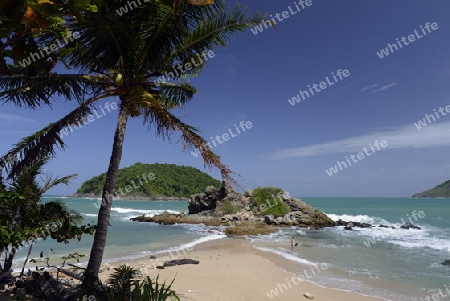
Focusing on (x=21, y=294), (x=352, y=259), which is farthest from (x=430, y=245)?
(x=21, y=294)

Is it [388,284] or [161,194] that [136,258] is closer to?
[388,284]

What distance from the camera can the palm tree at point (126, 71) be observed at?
6.98 m

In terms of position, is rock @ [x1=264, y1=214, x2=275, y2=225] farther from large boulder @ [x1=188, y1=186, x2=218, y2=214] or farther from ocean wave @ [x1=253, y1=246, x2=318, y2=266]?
ocean wave @ [x1=253, y1=246, x2=318, y2=266]

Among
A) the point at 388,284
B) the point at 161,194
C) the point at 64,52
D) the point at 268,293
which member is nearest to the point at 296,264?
the point at 388,284

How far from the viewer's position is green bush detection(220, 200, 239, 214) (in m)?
45.8

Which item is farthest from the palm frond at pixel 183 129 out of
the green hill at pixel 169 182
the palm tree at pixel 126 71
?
the green hill at pixel 169 182

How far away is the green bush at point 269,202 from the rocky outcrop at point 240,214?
0.16 m

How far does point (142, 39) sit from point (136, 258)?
13910 millimetres

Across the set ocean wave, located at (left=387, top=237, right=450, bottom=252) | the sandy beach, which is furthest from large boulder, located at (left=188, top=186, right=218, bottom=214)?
the sandy beach

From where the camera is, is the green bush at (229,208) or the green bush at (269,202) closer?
the green bush at (269,202)

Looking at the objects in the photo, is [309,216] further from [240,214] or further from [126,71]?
[126,71]

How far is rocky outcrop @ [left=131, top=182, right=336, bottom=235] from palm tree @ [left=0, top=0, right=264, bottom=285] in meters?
27.6

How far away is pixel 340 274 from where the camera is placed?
47.8 feet

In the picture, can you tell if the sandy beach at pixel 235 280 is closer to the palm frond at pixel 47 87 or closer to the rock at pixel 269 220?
the palm frond at pixel 47 87
